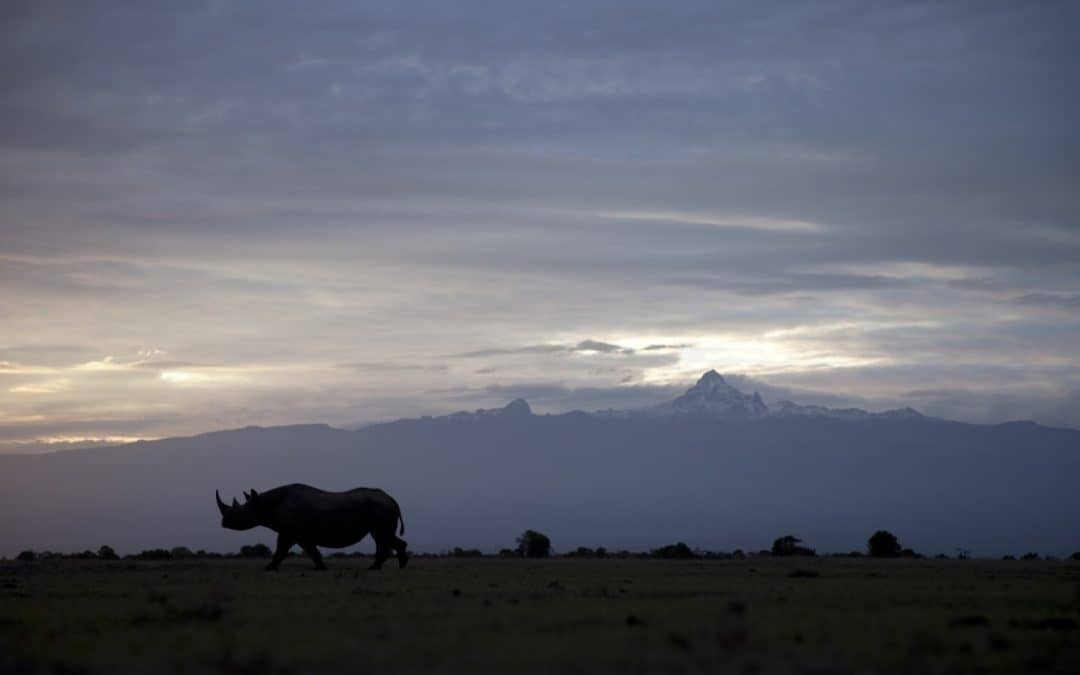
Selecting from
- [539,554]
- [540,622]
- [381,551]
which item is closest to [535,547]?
[539,554]

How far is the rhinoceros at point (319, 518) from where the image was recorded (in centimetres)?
3834

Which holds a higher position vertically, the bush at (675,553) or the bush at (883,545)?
the bush at (883,545)

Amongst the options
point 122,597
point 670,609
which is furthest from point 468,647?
point 122,597

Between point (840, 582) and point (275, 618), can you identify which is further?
point (840, 582)

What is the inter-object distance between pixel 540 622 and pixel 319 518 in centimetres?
1849

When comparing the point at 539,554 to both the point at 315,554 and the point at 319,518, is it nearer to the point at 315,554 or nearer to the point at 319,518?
the point at 319,518

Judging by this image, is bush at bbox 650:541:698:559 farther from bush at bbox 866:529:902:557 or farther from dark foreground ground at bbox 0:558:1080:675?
dark foreground ground at bbox 0:558:1080:675

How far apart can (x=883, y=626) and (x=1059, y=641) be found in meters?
2.76

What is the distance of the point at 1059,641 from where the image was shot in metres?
19.1

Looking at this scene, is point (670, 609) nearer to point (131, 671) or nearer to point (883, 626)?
point (883, 626)

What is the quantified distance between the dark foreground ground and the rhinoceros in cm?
295

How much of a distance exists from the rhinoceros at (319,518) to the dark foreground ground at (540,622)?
2.95 meters

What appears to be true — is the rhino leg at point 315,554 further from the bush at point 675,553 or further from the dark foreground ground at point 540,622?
the bush at point 675,553

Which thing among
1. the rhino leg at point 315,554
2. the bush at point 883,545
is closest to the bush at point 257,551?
the rhino leg at point 315,554
